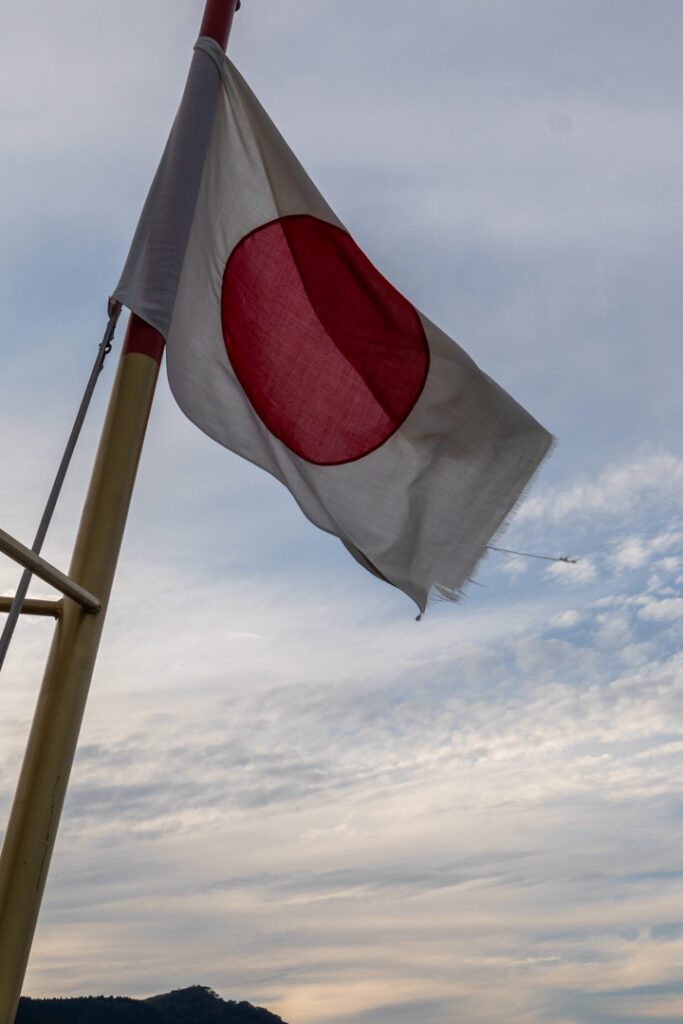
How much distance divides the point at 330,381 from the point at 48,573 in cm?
317

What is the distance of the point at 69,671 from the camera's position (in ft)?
11.6

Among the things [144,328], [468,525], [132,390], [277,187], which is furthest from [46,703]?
[277,187]

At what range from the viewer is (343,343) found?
6.12 m

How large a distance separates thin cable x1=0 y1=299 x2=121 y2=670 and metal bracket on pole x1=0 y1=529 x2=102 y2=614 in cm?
12

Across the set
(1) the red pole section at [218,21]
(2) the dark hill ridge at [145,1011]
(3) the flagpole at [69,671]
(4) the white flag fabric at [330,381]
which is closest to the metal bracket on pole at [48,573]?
(3) the flagpole at [69,671]

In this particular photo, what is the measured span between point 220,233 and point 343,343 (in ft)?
3.45

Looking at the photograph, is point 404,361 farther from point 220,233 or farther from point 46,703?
point 46,703

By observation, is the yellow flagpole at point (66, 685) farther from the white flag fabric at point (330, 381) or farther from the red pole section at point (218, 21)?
the red pole section at point (218, 21)

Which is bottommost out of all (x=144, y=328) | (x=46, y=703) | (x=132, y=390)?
(x=46, y=703)

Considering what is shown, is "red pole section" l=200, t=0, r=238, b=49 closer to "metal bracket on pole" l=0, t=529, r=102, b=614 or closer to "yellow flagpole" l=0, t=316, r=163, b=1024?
"yellow flagpole" l=0, t=316, r=163, b=1024

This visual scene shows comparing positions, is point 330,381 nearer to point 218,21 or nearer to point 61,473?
point 218,21

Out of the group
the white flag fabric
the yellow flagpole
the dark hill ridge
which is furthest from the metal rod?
the dark hill ridge

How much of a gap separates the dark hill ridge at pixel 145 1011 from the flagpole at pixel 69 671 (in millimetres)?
141360

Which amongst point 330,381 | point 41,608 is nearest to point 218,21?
point 330,381
